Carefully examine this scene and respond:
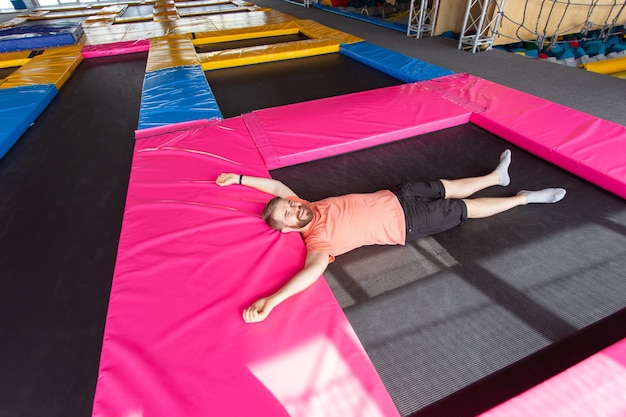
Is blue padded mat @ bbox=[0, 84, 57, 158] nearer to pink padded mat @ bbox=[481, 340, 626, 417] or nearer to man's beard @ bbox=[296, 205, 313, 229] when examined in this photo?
man's beard @ bbox=[296, 205, 313, 229]

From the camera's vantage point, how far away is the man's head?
162cm

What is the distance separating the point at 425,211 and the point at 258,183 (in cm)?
99

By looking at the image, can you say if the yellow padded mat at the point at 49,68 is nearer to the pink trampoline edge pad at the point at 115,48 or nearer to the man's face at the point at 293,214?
the pink trampoline edge pad at the point at 115,48

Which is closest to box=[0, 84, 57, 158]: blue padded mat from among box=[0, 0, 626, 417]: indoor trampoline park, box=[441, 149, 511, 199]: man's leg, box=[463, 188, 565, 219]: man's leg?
box=[0, 0, 626, 417]: indoor trampoline park

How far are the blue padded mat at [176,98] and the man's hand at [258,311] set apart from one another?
2139 millimetres

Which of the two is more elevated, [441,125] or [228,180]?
[228,180]

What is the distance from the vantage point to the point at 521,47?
5.84 meters

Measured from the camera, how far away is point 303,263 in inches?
64.0

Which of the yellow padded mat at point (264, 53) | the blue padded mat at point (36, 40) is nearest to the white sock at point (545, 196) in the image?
the yellow padded mat at point (264, 53)

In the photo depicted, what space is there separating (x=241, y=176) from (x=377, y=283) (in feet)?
3.46

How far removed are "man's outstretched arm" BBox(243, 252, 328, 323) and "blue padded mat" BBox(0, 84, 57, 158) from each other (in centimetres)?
293

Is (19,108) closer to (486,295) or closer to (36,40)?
(36,40)

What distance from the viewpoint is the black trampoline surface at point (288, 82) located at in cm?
366

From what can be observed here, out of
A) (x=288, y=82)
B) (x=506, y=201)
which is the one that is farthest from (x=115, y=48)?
(x=506, y=201)
